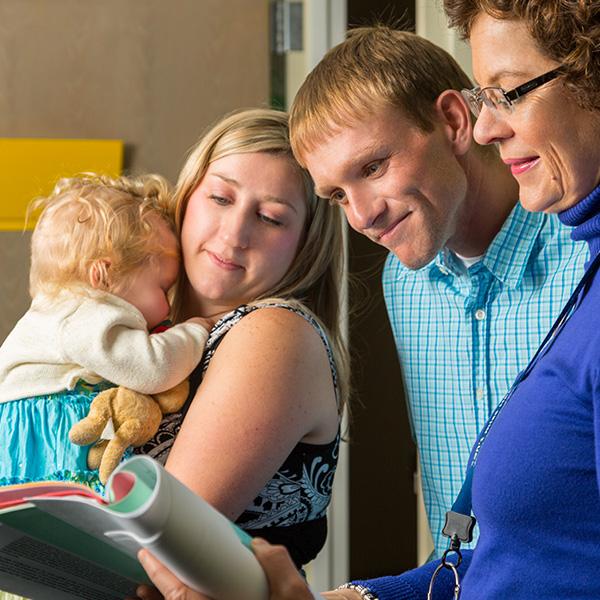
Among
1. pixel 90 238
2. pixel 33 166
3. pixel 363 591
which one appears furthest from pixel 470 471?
pixel 33 166

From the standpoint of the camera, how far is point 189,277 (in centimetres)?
150

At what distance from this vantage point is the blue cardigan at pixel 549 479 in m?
0.77

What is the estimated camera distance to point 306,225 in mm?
1530

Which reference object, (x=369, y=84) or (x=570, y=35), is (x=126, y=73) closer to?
(x=369, y=84)

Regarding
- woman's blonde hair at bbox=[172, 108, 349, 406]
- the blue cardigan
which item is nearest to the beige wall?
woman's blonde hair at bbox=[172, 108, 349, 406]

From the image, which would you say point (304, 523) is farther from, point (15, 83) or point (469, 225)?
point (15, 83)

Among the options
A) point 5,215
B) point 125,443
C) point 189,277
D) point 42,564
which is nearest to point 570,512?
point 42,564

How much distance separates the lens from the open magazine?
593mm

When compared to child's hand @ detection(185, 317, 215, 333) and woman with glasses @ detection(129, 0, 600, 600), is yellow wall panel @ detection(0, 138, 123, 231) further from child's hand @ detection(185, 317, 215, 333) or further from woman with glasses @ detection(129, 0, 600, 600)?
woman with glasses @ detection(129, 0, 600, 600)

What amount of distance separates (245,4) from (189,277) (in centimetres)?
126

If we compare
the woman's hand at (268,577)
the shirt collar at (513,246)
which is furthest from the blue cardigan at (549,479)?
the shirt collar at (513,246)

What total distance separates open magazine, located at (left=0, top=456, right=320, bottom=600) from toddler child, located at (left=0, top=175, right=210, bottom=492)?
43 cm

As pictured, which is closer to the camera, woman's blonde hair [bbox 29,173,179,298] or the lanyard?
the lanyard

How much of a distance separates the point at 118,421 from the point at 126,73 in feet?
4.86
